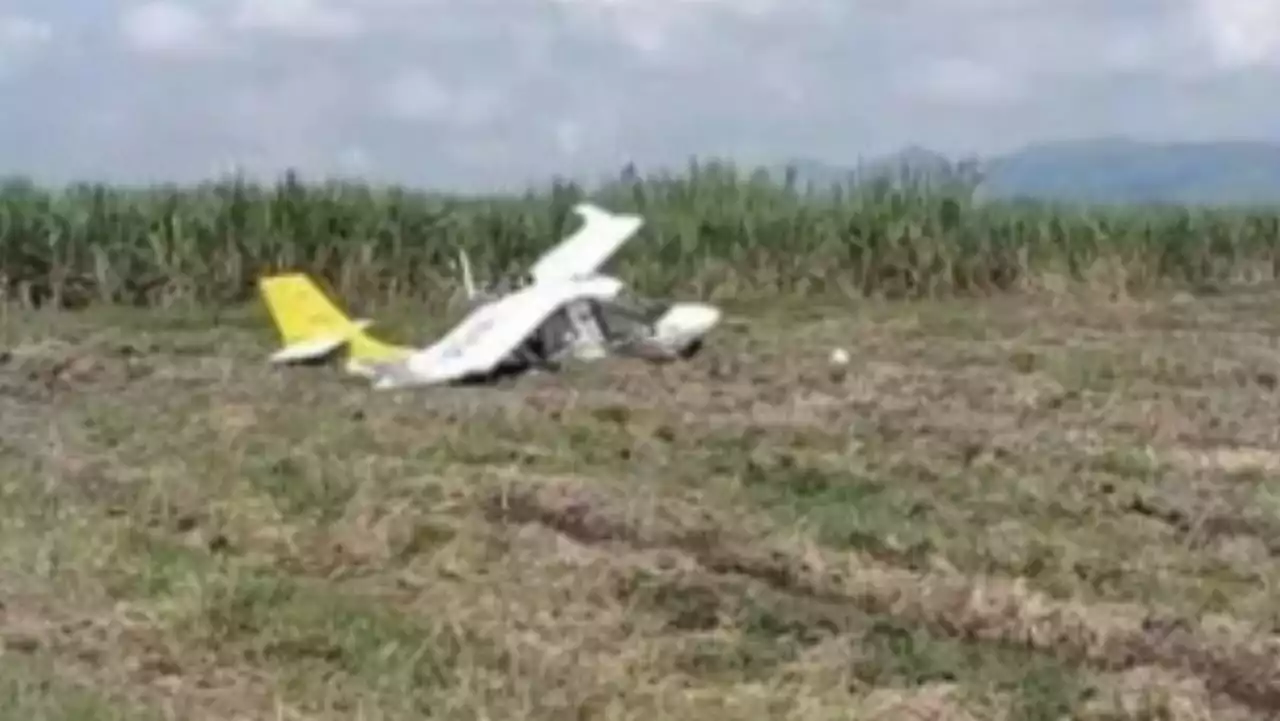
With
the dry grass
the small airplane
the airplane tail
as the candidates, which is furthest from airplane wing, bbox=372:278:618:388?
the airplane tail

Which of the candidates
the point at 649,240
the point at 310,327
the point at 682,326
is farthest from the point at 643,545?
the point at 649,240

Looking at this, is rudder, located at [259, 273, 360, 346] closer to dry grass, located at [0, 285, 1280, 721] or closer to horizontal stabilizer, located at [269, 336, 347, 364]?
horizontal stabilizer, located at [269, 336, 347, 364]

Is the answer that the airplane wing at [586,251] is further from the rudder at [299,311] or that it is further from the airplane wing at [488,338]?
the rudder at [299,311]

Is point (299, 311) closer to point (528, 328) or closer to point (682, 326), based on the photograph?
point (528, 328)

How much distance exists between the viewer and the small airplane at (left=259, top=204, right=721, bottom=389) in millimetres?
12539

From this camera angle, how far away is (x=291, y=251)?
733 inches

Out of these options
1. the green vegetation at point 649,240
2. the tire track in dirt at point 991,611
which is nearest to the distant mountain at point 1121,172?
the green vegetation at point 649,240

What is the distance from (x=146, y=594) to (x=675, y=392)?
522 cm

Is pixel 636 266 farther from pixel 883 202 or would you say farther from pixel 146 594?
pixel 146 594

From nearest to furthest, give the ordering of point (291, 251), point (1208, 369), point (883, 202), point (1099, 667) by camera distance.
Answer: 1. point (1099, 667)
2. point (1208, 369)
3. point (291, 251)
4. point (883, 202)

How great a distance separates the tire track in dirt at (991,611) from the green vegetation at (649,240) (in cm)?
1103

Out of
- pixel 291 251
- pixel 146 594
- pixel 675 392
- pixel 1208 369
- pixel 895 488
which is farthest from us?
pixel 291 251

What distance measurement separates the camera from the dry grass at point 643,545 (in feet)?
19.2

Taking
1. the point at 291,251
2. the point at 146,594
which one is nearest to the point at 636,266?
the point at 291,251
